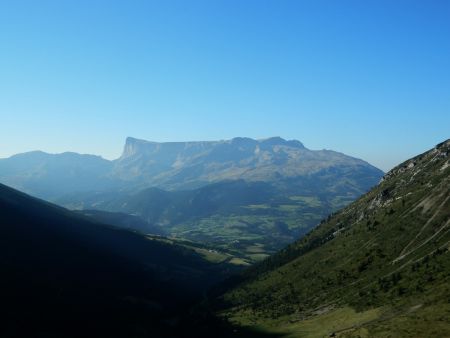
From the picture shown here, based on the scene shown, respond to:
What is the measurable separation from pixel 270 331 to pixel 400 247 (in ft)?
223

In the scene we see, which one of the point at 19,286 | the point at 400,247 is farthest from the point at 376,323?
the point at 19,286

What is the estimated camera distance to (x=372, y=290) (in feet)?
571

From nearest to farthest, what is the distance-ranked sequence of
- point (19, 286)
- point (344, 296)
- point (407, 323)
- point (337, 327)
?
1. point (407, 323)
2. point (337, 327)
3. point (344, 296)
4. point (19, 286)

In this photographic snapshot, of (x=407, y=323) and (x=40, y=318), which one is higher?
(x=407, y=323)

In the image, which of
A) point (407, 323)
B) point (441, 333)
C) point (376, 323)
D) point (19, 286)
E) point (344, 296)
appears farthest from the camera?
point (19, 286)

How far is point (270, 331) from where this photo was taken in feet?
582

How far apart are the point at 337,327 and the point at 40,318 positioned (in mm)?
108588

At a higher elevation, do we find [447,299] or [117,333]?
[447,299]

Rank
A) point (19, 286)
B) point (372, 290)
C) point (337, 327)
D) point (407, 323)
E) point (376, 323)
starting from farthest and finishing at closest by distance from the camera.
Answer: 1. point (19, 286)
2. point (372, 290)
3. point (337, 327)
4. point (376, 323)
5. point (407, 323)

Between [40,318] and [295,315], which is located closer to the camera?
[40,318]

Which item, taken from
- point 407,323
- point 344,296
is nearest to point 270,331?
point 344,296

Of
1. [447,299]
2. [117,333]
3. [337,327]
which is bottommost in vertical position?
[117,333]

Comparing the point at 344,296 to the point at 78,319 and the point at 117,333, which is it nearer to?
the point at 117,333

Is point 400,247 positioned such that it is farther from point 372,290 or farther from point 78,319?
point 78,319
